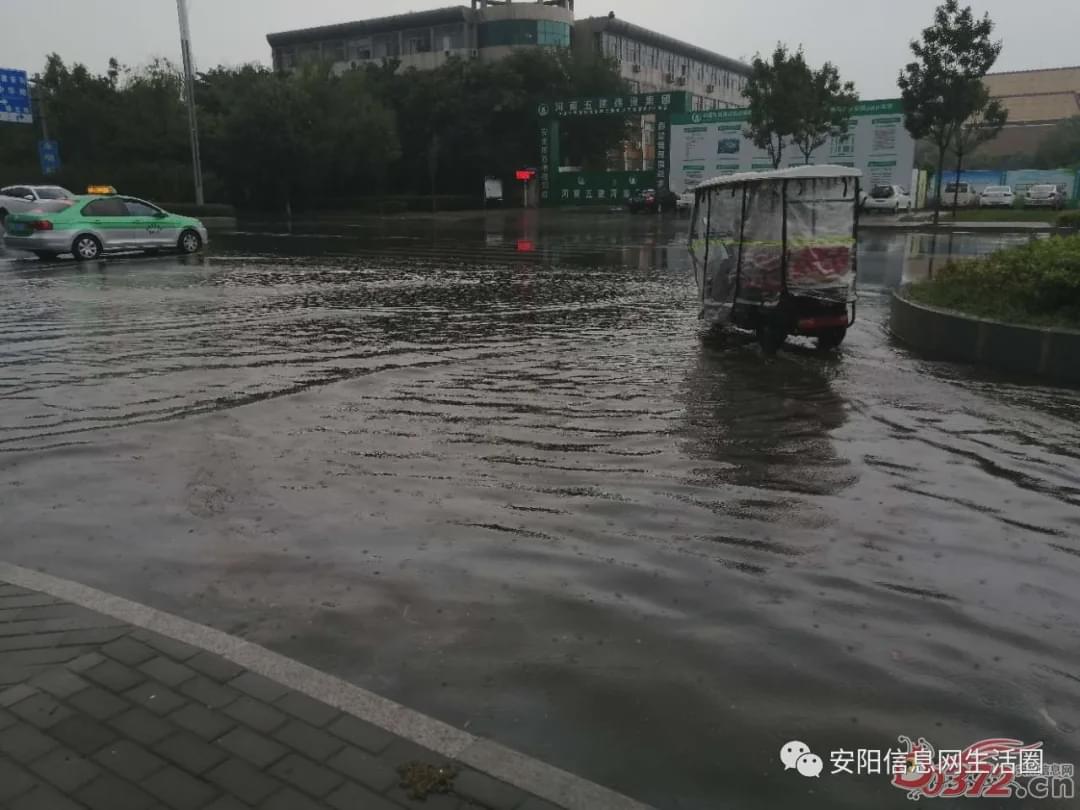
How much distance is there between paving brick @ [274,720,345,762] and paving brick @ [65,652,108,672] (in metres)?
0.93

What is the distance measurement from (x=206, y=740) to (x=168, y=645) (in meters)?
0.74

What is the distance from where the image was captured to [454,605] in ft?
13.7

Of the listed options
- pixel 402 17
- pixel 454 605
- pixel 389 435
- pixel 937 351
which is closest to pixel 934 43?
pixel 937 351

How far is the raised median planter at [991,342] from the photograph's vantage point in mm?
8562

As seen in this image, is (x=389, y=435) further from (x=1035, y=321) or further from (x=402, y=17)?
(x=402, y=17)

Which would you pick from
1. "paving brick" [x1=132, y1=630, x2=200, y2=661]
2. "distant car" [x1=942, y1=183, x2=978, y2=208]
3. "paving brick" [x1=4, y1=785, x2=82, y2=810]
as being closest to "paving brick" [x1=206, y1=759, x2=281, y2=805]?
"paving brick" [x1=4, y1=785, x2=82, y2=810]

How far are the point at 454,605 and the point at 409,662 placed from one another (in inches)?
21.0

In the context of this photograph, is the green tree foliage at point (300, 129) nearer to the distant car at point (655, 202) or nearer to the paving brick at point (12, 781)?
the distant car at point (655, 202)

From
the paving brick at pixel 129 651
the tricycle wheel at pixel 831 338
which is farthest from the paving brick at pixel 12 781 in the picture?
the tricycle wheel at pixel 831 338

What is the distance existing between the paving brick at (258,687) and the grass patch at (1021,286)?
8.22 meters

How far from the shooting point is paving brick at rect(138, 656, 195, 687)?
343 centimetres

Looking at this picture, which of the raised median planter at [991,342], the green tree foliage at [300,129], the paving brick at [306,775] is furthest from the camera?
the green tree foliage at [300,129]

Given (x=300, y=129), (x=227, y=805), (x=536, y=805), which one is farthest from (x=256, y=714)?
(x=300, y=129)

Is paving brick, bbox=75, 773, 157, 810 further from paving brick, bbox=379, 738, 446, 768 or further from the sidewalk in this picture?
paving brick, bbox=379, 738, 446, 768
